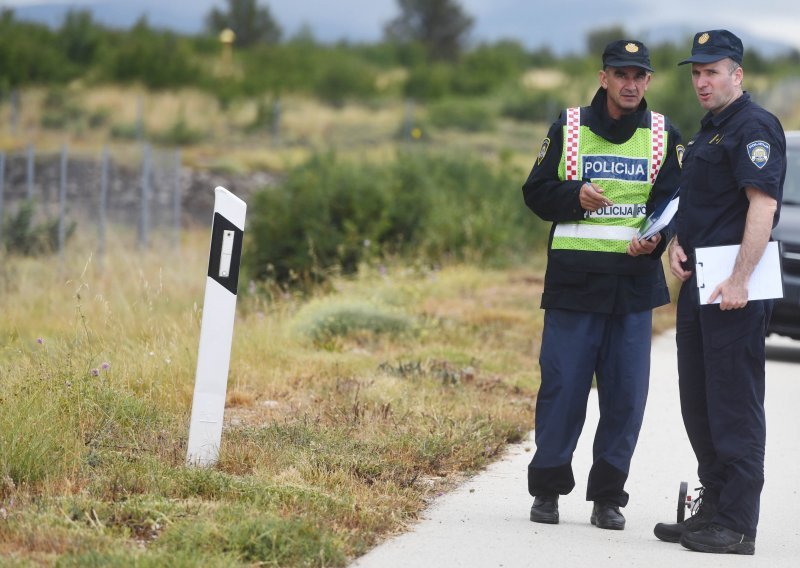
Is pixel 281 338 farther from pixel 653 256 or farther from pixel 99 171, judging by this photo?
pixel 99 171

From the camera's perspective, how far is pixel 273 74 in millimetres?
60094

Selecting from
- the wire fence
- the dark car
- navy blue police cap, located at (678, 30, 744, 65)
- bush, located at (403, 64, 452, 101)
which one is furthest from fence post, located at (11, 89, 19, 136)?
navy blue police cap, located at (678, 30, 744, 65)

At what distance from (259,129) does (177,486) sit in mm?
42483

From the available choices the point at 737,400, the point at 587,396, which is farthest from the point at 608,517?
the point at 737,400

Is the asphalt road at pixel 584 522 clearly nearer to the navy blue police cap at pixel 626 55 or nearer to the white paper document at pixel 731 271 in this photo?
the white paper document at pixel 731 271

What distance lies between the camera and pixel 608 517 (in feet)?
20.0

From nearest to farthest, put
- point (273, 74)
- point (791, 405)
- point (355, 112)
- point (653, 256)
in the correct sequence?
1. point (653, 256)
2. point (791, 405)
3. point (355, 112)
4. point (273, 74)

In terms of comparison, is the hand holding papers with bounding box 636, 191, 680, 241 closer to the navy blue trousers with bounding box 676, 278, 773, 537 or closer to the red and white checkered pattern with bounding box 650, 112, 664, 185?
the red and white checkered pattern with bounding box 650, 112, 664, 185

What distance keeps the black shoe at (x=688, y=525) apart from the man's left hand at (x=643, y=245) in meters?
1.06

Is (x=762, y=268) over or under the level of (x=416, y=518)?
over

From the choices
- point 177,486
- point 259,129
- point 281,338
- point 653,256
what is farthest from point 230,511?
point 259,129

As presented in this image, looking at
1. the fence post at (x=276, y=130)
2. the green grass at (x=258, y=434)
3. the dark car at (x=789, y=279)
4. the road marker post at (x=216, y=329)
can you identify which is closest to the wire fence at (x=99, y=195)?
the fence post at (x=276, y=130)

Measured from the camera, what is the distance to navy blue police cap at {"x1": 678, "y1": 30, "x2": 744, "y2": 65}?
5.65 metres

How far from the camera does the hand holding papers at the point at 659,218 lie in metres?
5.91
